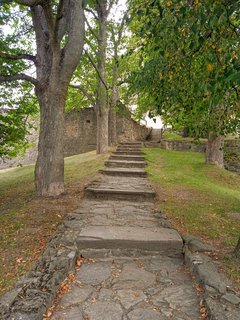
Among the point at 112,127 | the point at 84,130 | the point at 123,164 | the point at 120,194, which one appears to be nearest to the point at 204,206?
the point at 120,194

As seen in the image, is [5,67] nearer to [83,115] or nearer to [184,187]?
[184,187]

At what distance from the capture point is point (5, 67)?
529 cm

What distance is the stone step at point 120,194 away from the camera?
5.52m

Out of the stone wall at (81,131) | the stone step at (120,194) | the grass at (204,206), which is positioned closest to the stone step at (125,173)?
the grass at (204,206)

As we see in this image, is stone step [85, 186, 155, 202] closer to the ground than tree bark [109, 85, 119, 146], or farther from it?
closer to the ground

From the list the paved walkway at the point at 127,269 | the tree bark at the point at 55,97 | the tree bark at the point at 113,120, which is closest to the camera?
the paved walkway at the point at 127,269

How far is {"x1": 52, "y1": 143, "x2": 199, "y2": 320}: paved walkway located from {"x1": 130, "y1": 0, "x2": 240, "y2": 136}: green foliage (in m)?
1.81

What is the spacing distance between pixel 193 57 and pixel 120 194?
3.19m

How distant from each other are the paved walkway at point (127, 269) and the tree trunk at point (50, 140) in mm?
878

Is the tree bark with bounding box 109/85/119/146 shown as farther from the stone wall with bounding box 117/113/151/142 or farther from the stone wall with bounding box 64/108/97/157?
the stone wall with bounding box 64/108/97/157

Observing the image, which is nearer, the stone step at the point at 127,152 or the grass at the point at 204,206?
the grass at the point at 204,206

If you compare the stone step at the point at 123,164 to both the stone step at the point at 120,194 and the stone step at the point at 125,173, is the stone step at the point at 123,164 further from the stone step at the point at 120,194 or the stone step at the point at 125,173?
the stone step at the point at 120,194

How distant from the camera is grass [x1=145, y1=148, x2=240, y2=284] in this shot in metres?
3.54

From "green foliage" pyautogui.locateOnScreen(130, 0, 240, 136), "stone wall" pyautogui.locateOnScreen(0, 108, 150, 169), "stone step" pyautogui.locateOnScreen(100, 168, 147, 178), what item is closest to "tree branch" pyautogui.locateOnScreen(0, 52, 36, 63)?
"green foliage" pyautogui.locateOnScreen(130, 0, 240, 136)
